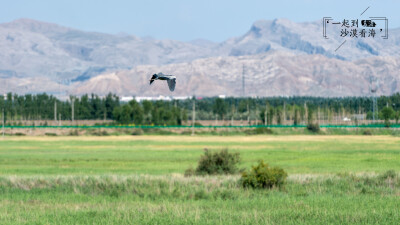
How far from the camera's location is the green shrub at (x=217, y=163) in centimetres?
4291

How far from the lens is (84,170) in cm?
5169

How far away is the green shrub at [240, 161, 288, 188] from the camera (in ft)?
113

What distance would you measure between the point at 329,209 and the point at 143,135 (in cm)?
10773

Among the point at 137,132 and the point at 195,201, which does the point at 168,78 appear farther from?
the point at 137,132

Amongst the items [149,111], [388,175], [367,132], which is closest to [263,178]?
[388,175]

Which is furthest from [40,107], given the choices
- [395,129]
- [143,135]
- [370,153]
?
[370,153]

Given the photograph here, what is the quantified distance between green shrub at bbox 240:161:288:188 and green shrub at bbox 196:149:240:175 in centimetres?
803

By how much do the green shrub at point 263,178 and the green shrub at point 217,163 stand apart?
8025mm

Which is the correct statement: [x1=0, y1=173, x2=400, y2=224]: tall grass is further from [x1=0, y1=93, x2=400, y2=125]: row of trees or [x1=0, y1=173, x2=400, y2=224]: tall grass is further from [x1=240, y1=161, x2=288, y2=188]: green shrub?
[x1=0, y1=93, x2=400, y2=125]: row of trees

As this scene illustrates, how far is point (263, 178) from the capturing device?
114 feet

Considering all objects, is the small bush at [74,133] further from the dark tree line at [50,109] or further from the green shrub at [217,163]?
the green shrub at [217,163]

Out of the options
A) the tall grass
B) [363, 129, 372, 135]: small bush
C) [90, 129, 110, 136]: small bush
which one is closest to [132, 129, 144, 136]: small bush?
[90, 129, 110, 136]: small bush

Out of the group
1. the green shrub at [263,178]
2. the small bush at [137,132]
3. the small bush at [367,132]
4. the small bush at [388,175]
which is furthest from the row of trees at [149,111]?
the green shrub at [263,178]

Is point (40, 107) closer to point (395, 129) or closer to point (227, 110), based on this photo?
point (227, 110)
